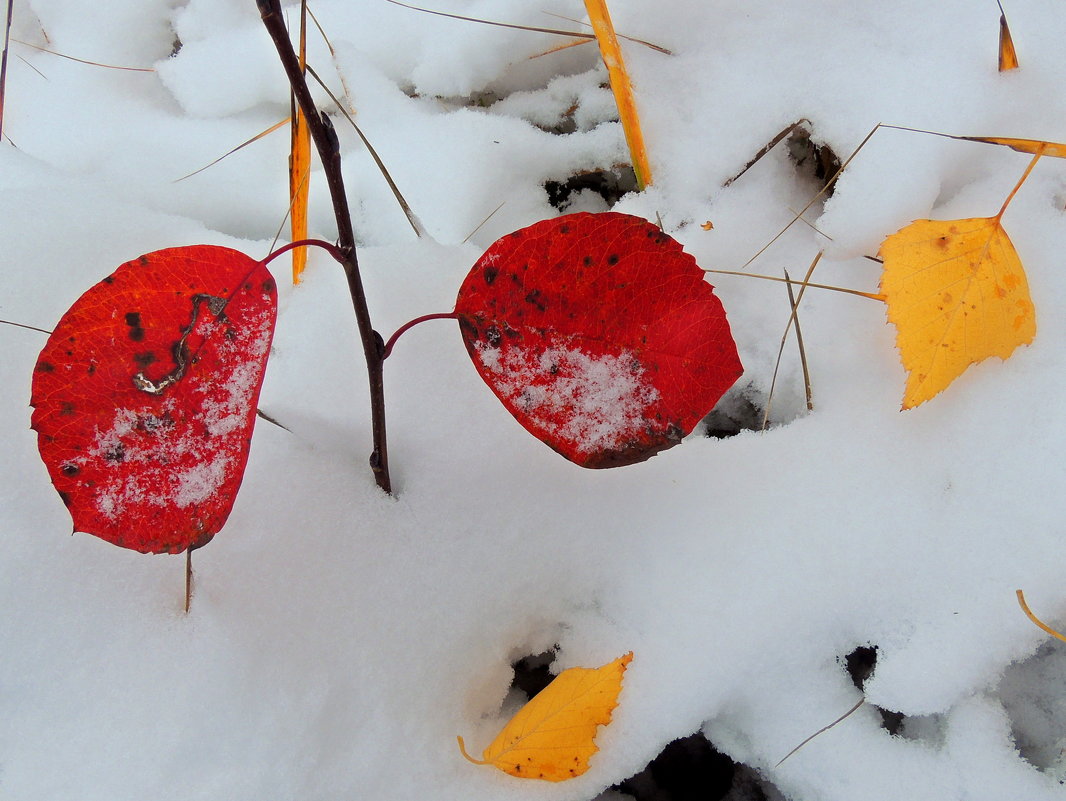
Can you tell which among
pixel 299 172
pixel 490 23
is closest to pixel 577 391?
pixel 299 172

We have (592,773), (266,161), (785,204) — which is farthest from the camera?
(266,161)

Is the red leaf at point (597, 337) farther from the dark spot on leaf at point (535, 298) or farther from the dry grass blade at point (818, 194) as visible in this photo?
the dry grass blade at point (818, 194)

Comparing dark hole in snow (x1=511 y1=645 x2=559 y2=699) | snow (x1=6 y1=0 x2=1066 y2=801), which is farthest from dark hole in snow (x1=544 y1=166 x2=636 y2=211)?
dark hole in snow (x1=511 y1=645 x2=559 y2=699)

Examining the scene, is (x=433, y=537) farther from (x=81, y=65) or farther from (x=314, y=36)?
(x=81, y=65)

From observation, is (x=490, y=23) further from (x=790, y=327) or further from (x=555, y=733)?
(x=555, y=733)

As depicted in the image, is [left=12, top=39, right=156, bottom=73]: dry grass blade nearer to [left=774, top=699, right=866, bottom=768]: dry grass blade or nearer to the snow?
the snow

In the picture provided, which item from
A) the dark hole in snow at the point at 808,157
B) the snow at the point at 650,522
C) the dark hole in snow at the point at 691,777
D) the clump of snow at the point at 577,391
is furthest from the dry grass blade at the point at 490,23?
the dark hole in snow at the point at 691,777

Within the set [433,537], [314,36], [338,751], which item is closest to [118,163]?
[314,36]

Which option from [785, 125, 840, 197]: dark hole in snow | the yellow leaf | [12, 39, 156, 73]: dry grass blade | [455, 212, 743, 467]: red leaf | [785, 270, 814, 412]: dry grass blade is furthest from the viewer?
[12, 39, 156, 73]: dry grass blade
